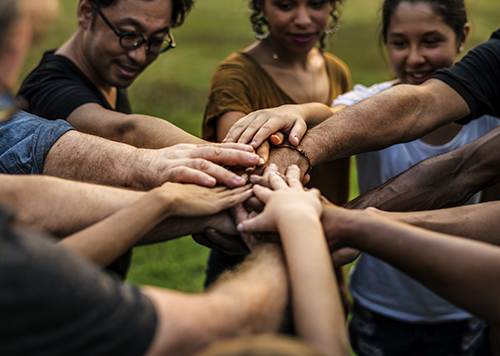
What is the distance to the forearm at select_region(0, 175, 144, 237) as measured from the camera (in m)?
1.55

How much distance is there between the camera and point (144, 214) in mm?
1536

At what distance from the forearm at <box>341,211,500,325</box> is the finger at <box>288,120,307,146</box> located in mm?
762

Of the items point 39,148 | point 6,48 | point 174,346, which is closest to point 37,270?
point 174,346

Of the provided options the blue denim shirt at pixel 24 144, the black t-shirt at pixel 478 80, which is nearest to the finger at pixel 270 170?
the blue denim shirt at pixel 24 144

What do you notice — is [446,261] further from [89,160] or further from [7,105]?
[89,160]

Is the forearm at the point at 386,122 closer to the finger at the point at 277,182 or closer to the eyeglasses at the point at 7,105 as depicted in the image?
the finger at the point at 277,182

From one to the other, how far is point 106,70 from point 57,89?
448 millimetres

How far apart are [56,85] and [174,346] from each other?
1855 millimetres

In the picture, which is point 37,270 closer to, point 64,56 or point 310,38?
point 64,56

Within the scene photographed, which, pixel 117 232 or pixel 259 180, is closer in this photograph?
pixel 117 232

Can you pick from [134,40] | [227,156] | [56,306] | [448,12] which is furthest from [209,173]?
[448,12]

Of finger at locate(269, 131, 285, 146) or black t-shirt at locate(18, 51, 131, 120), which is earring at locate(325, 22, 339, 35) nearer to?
finger at locate(269, 131, 285, 146)

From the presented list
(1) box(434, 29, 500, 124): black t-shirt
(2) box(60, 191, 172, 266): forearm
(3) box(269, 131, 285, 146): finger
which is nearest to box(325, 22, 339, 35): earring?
(1) box(434, 29, 500, 124): black t-shirt

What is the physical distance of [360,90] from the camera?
9.13 feet
